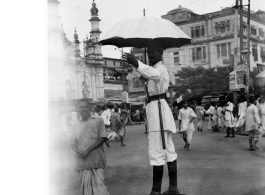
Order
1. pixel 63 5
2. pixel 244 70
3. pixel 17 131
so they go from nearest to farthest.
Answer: pixel 17 131
pixel 63 5
pixel 244 70

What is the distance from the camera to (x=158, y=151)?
4711 mm

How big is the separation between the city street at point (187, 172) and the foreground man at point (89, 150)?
109 centimetres

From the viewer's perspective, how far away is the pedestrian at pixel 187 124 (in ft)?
38.8

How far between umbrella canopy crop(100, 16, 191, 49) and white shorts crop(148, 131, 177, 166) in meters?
1.20

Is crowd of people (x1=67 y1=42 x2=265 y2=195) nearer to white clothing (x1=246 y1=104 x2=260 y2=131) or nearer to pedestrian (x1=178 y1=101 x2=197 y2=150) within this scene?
white clothing (x1=246 y1=104 x2=260 y2=131)

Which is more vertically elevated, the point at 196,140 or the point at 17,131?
the point at 17,131

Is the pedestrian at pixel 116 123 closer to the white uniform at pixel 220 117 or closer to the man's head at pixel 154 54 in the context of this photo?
the white uniform at pixel 220 117

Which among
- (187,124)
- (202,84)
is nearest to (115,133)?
(187,124)

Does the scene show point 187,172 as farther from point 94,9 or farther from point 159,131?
point 94,9

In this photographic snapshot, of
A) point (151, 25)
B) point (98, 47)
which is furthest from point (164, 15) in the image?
point (151, 25)

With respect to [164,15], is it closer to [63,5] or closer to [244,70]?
[63,5]

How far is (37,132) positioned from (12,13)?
57.6 inches

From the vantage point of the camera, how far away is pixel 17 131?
449cm

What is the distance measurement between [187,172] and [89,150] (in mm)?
3239
